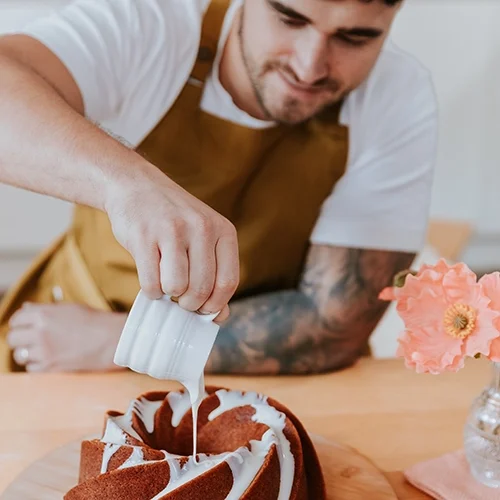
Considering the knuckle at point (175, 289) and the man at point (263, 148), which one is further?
the man at point (263, 148)

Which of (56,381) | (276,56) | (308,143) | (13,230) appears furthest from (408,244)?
(13,230)

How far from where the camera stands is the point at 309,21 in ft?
3.83

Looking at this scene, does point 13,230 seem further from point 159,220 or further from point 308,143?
point 159,220

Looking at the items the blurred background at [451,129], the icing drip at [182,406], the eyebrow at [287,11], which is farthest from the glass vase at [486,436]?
the blurred background at [451,129]

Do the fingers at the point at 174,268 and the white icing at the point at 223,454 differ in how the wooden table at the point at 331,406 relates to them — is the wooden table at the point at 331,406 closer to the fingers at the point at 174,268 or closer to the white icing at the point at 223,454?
the white icing at the point at 223,454

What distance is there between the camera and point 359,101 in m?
1.38

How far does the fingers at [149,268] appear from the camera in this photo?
790 millimetres

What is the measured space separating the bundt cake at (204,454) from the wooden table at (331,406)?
138mm

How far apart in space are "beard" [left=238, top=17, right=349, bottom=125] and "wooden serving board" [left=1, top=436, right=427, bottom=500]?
0.54 meters

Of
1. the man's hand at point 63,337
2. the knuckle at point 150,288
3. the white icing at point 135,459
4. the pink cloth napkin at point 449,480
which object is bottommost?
the man's hand at point 63,337

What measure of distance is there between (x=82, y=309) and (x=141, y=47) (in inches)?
17.8

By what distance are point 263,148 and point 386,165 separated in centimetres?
22

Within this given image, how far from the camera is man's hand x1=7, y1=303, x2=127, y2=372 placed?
1.28 meters

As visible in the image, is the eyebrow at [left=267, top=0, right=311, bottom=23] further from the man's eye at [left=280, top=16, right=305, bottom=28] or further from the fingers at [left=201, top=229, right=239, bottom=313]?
the fingers at [left=201, top=229, right=239, bottom=313]
